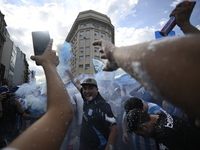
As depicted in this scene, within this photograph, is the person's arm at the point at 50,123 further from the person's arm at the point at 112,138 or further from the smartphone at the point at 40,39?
the person's arm at the point at 112,138

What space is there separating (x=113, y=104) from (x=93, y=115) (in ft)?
8.44

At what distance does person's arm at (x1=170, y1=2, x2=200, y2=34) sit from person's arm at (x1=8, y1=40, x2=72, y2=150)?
1.53 meters

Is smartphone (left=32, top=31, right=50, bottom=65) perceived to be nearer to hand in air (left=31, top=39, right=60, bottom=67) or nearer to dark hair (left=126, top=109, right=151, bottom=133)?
hand in air (left=31, top=39, right=60, bottom=67)

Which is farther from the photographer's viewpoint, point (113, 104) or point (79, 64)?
point (79, 64)

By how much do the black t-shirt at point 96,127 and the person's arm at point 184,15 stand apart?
1816 mm

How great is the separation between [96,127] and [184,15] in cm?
224

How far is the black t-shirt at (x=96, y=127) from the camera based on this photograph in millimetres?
2119

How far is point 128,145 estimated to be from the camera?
323 centimetres

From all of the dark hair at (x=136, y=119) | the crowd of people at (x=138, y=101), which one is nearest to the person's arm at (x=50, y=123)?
the crowd of people at (x=138, y=101)

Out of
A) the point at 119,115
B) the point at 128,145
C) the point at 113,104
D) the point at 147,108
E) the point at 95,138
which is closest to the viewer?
the point at 95,138

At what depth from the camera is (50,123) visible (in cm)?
65

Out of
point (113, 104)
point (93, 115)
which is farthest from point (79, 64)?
point (93, 115)

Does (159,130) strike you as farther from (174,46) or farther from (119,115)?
(119,115)

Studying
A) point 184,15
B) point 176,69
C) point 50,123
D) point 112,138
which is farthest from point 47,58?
point 112,138
